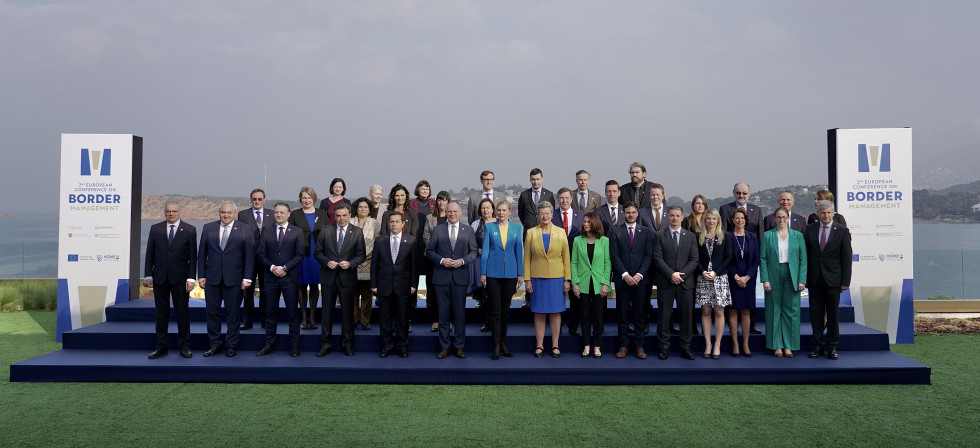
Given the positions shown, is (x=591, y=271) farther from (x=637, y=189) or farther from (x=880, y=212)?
(x=880, y=212)

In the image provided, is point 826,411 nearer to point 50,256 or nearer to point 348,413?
point 348,413

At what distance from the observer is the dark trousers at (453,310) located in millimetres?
5590

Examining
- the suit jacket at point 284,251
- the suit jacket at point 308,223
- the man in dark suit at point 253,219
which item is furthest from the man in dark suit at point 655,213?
the man in dark suit at point 253,219

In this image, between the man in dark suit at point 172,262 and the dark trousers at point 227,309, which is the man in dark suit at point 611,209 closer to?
the dark trousers at point 227,309

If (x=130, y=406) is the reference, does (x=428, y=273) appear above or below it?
above

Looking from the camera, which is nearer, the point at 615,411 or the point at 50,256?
the point at 615,411

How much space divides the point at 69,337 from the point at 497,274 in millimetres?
4442

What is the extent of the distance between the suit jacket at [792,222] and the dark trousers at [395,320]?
3.73 m

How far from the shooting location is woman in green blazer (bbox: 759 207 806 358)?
5.60 metres

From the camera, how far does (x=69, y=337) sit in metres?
6.06

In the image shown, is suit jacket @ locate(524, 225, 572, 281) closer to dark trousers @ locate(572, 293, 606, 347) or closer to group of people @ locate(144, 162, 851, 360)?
group of people @ locate(144, 162, 851, 360)

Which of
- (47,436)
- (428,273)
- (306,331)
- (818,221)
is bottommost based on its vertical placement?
(47,436)

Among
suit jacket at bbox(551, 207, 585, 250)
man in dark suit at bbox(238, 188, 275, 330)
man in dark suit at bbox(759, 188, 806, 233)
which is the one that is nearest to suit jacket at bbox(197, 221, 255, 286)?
man in dark suit at bbox(238, 188, 275, 330)

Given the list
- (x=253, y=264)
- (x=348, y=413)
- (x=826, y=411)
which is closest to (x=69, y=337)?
(x=253, y=264)
